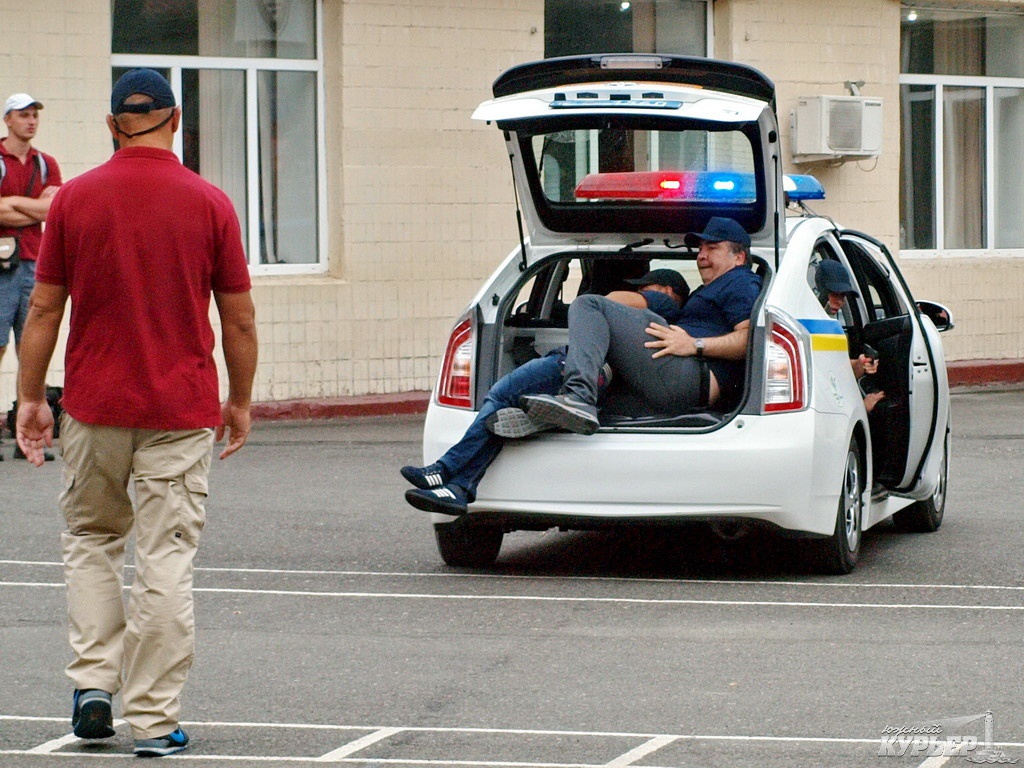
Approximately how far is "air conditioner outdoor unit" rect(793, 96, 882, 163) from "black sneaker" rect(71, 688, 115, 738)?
1310 cm

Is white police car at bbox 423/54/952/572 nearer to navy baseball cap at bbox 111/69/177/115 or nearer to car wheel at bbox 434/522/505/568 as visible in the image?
car wheel at bbox 434/522/505/568

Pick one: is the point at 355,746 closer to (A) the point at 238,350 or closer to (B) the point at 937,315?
(A) the point at 238,350

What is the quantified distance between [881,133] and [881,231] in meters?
0.93

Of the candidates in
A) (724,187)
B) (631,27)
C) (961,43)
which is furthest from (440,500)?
(961,43)

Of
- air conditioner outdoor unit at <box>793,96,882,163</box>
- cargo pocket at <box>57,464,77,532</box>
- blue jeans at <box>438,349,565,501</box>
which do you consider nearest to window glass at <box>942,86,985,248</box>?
air conditioner outdoor unit at <box>793,96,882,163</box>

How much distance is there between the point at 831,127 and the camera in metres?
17.8

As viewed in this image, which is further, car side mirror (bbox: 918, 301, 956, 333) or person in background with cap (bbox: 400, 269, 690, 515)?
car side mirror (bbox: 918, 301, 956, 333)

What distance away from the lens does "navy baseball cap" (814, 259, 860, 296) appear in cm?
909

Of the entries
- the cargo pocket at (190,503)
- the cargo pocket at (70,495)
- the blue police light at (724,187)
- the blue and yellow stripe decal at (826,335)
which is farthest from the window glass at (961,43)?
the cargo pocket at (70,495)

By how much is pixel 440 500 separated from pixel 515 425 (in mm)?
432

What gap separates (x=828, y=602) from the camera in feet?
26.0

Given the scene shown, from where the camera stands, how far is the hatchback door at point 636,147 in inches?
329

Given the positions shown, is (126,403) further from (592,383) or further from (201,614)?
(592,383)

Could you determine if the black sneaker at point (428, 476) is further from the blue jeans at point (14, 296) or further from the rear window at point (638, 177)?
the blue jeans at point (14, 296)
